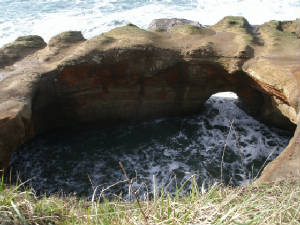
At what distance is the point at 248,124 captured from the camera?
896cm

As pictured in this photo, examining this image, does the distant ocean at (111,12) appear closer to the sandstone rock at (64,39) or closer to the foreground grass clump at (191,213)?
the sandstone rock at (64,39)

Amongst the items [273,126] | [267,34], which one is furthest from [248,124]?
[267,34]

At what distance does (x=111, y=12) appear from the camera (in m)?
19.8

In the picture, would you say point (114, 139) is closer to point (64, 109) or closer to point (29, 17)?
point (64, 109)

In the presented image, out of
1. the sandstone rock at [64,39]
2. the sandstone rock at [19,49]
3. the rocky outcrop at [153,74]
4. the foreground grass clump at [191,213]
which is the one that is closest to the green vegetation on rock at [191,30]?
the rocky outcrop at [153,74]

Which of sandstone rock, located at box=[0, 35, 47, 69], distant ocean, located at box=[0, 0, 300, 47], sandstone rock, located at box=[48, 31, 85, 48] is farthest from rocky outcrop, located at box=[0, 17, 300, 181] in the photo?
distant ocean, located at box=[0, 0, 300, 47]

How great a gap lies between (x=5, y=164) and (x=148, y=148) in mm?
3803

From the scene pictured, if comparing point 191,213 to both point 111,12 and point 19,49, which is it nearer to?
point 19,49

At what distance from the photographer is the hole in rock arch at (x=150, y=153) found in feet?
22.6

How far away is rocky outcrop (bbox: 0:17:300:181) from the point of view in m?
6.97

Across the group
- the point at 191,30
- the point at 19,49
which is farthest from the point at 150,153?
the point at 19,49

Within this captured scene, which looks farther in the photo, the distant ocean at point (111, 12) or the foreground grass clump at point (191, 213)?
the distant ocean at point (111, 12)

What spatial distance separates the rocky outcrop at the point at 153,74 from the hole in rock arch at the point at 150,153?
43 centimetres

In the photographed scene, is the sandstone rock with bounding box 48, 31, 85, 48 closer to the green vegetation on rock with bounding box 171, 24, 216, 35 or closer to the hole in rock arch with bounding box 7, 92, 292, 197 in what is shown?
the hole in rock arch with bounding box 7, 92, 292, 197
